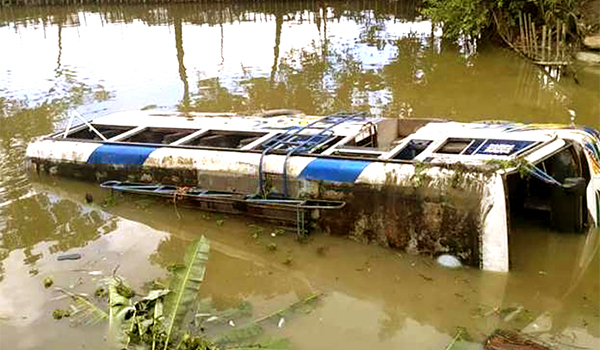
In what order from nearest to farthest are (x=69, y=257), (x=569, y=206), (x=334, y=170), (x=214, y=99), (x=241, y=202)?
1. (x=569, y=206)
2. (x=334, y=170)
3. (x=69, y=257)
4. (x=241, y=202)
5. (x=214, y=99)

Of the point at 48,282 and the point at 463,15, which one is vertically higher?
the point at 463,15

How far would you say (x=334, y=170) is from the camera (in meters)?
6.75

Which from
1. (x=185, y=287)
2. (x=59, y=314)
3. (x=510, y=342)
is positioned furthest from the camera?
(x=59, y=314)

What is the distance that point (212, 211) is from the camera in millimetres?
7758

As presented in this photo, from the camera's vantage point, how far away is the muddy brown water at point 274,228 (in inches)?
218

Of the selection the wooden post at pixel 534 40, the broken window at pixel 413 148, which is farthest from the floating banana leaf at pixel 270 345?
the wooden post at pixel 534 40

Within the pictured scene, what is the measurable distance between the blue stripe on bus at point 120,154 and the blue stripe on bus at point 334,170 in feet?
7.62

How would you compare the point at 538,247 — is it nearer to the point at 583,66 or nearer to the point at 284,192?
the point at 284,192

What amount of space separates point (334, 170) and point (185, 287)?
7.50 feet

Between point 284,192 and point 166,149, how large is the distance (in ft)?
6.02

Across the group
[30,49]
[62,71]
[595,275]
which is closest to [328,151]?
[595,275]

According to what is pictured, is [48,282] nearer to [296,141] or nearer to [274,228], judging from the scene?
[274,228]

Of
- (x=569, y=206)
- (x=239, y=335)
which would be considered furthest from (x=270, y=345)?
(x=569, y=206)

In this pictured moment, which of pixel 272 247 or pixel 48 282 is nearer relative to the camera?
pixel 48 282
